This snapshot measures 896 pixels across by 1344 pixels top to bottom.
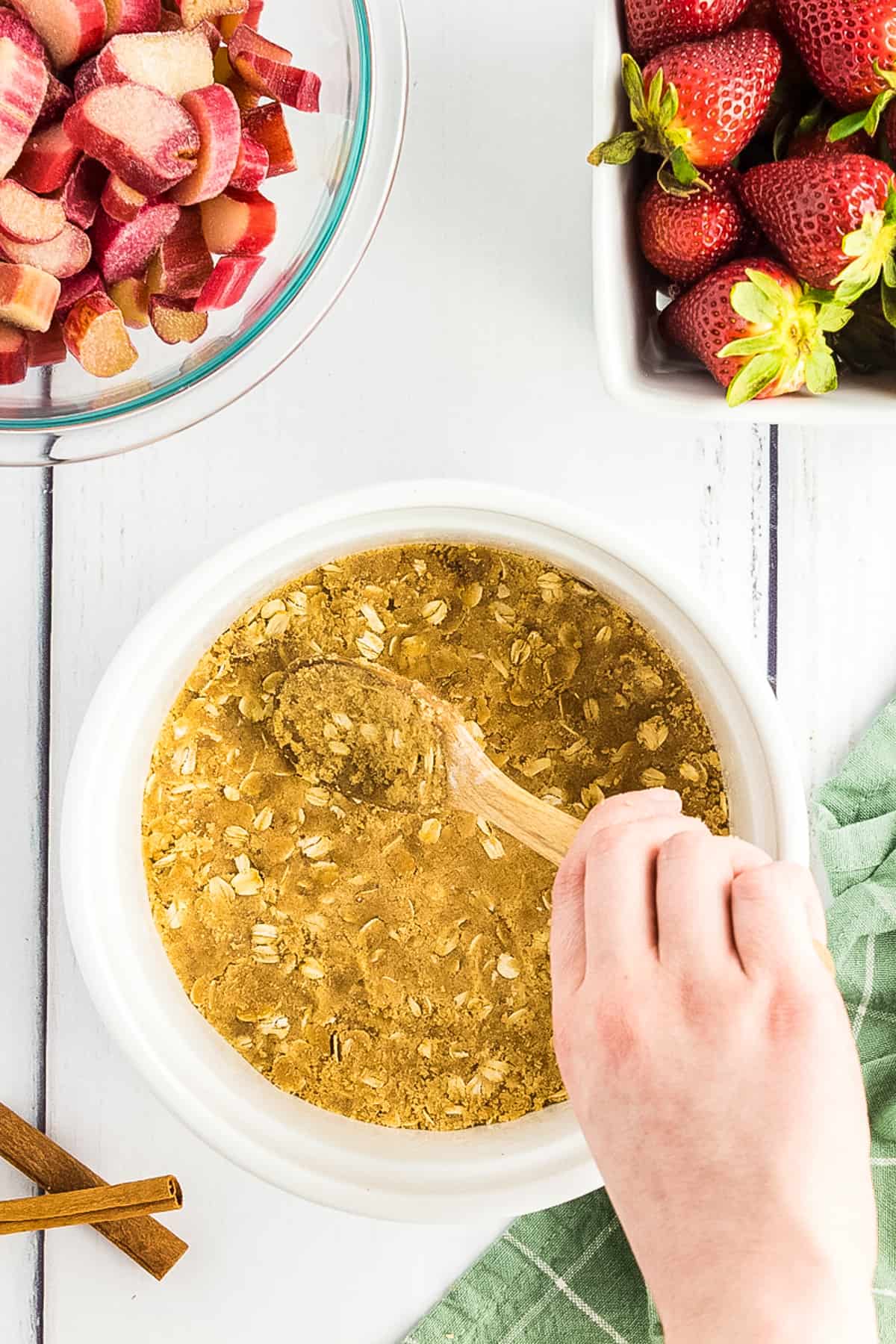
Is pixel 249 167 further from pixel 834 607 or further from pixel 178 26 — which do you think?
pixel 834 607

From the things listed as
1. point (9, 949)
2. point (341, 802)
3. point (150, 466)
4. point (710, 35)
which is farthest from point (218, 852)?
point (710, 35)

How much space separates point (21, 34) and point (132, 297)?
18 cm

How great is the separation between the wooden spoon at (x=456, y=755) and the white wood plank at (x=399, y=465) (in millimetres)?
164

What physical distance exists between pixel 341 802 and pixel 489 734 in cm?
12

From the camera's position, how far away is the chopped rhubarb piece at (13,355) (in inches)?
37.9

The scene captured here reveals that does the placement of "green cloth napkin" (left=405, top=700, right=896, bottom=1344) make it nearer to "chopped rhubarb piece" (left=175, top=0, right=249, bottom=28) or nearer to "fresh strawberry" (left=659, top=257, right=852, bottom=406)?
"fresh strawberry" (left=659, top=257, right=852, bottom=406)

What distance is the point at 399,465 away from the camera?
3.69ft

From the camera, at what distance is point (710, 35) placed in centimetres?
95

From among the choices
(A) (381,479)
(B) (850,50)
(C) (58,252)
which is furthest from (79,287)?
(B) (850,50)

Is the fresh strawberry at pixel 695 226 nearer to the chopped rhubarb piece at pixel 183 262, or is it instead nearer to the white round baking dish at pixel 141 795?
the white round baking dish at pixel 141 795

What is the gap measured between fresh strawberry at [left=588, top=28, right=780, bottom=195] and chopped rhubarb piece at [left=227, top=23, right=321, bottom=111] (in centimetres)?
20

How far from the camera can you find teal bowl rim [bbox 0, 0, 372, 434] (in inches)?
39.8

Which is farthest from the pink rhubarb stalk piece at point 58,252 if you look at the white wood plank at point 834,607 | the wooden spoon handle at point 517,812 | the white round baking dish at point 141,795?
the white wood plank at point 834,607

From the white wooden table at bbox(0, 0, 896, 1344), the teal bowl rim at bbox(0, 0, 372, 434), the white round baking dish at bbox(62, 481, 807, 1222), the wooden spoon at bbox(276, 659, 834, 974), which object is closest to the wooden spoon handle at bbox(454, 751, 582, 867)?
the wooden spoon at bbox(276, 659, 834, 974)
